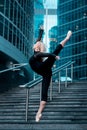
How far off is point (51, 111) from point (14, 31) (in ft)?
74.3

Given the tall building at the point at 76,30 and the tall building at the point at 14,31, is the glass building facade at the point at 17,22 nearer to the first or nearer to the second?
the tall building at the point at 14,31

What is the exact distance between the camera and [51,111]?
9.83 metres

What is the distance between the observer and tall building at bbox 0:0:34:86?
89.8ft

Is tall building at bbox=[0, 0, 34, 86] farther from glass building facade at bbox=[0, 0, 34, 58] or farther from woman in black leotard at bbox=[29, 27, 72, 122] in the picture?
woman in black leotard at bbox=[29, 27, 72, 122]

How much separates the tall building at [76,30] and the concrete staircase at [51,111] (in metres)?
61.6

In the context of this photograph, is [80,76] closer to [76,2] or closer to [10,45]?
[76,2]

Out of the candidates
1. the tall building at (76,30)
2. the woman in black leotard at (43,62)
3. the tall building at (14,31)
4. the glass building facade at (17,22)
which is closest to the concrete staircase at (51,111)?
the woman in black leotard at (43,62)

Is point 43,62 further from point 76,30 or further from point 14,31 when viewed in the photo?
point 76,30

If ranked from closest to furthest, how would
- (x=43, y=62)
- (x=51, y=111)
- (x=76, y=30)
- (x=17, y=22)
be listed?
1. (x=43, y=62)
2. (x=51, y=111)
3. (x=17, y=22)
4. (x=76, y=30)

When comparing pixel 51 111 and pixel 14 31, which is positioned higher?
pixel 14 31

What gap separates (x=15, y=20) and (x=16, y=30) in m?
1.02

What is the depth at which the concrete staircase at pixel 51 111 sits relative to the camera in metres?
8.70

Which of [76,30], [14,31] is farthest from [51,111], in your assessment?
[76,30]

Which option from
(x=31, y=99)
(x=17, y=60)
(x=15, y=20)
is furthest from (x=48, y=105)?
(x=15, y=20)
